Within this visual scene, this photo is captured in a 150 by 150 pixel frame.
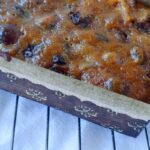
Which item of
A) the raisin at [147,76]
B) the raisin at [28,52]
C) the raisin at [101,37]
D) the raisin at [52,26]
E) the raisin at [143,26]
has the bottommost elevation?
the raisin at [28,52]

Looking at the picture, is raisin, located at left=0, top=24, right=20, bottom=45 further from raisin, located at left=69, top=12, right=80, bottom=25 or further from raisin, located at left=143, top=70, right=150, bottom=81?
raisin, located at left=143, top=70, right=150, bottom=81

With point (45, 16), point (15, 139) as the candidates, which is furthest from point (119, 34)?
point (15, 139)

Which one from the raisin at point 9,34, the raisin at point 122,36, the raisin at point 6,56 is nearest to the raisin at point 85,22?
the raisin at point 122,36

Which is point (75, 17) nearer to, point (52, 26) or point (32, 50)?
point (52, 26)

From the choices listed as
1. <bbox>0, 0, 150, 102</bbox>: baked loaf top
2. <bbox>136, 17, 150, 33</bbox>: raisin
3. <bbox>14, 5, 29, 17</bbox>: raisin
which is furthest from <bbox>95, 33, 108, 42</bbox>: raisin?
<bbox>14, 5, 29, 17</bbox>: raisin

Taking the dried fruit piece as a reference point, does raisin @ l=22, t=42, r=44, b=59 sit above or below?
below

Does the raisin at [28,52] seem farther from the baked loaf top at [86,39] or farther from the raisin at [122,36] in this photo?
the raisin at [122,36]

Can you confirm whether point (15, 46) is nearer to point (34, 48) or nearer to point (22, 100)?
point (34, 48)

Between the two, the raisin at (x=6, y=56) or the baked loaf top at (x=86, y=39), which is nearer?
the raisin at (x=6, y=56)
